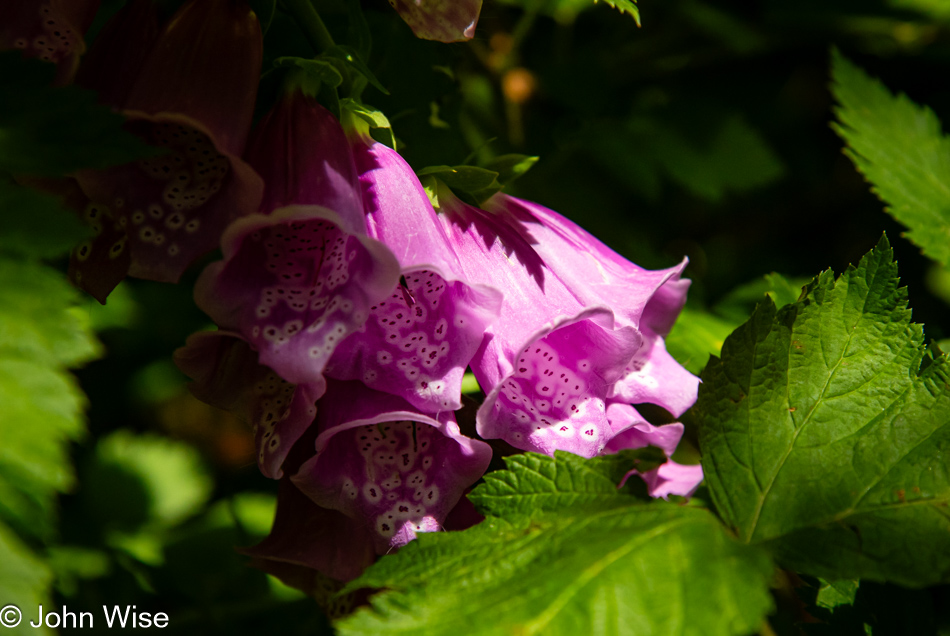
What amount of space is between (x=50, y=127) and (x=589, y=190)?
113 cm

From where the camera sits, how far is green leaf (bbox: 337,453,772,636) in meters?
0.49

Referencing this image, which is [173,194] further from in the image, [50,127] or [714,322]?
[714,322]

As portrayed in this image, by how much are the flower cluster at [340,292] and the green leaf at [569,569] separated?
0.14ft

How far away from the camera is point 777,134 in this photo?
1.81m

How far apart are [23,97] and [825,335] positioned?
67 centimetres

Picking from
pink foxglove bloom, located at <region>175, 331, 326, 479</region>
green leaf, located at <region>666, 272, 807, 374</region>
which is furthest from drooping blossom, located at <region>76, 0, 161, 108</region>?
green leaf, located at <region>666, 272, 807, 374</region>

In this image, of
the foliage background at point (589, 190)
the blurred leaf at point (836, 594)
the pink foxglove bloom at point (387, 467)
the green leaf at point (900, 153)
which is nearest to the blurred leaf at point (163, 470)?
the foliage background at point (589, 190)

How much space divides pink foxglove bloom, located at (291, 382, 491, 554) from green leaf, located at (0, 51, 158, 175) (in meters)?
0.25

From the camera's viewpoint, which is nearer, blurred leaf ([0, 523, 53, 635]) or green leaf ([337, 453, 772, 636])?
blurred leaf ([0, 523, 53, 635])

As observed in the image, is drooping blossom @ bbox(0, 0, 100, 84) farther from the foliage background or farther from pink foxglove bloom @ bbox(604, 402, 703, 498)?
pink foxglove bloom @ bbox(604, 402, 703, 498)

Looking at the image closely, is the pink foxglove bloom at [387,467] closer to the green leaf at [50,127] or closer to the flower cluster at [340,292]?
the flower cluster at [340,292]

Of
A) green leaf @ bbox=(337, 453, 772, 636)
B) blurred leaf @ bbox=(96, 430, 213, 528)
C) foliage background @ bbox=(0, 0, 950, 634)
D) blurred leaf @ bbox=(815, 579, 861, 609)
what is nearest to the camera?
green leaf @ bbox=(337, 453, 772, 636)

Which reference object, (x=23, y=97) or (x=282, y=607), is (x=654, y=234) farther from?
(x=23, y=97)

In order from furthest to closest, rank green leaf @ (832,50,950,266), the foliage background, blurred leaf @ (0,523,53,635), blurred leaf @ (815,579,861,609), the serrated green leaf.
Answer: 1. the foliage background
2. green leaf @ (832,50,950,266)
3. blurred leaf @ (815,579,861,609)
4. the serrated green leaf
5. blurred leaf @ (0,523,53,635)
